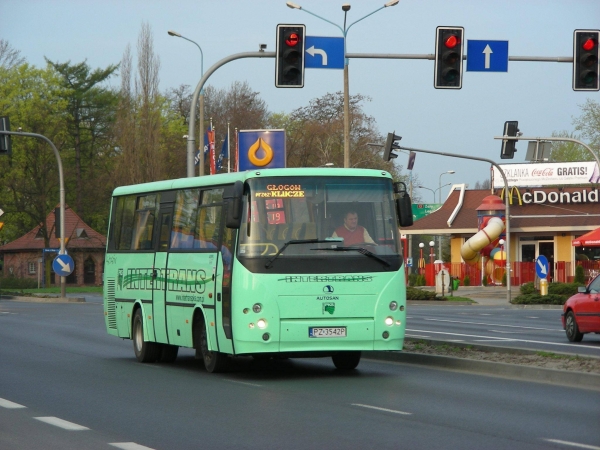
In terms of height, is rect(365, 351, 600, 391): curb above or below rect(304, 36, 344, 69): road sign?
below

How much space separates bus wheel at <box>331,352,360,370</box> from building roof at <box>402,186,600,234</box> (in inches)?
1935

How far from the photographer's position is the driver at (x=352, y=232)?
15250mm

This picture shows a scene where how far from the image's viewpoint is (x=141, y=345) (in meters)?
18.7

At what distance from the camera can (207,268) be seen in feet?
52.5

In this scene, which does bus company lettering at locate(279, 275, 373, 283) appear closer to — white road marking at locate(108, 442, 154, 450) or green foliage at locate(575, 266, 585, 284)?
white road marking at locate(108, 442, 154, 450)

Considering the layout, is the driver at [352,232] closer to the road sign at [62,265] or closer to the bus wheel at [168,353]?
the bus wheel at [168,353]

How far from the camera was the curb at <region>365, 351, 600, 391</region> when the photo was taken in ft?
47.1

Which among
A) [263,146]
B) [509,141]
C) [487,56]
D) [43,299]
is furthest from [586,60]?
[43,299]

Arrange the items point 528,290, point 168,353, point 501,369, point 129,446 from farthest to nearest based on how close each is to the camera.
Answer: point 528,290
point 168,353
point 501,369
point 129,446

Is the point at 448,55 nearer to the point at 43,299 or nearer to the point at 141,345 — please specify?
the point at 141,345

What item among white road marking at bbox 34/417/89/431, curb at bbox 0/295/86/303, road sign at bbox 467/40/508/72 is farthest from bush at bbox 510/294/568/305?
white road marking at bbox 34/417/89/431

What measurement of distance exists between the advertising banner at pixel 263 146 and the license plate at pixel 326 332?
13.7 metres

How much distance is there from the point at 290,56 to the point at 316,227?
612 centimetres

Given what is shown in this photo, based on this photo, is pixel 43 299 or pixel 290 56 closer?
pixel 290 56
